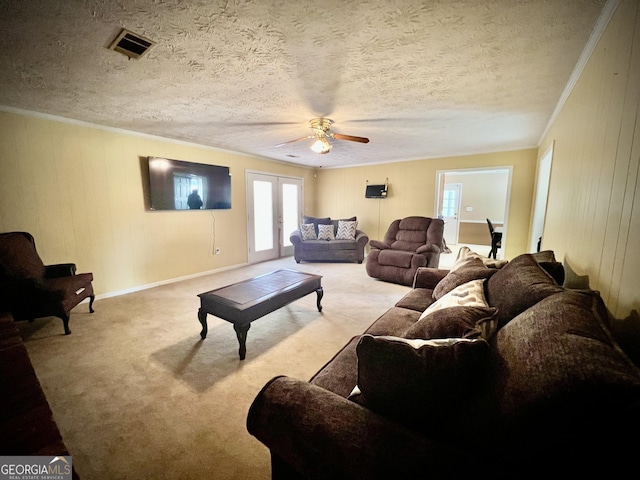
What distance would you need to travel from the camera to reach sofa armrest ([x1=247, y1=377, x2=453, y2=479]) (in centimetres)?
70

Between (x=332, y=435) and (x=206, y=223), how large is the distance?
454cm

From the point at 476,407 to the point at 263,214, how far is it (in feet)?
17.8

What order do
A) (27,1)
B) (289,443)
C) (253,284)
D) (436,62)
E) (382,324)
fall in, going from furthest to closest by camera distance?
(253,284) < (436,62) < (382,324) < (27,1) < (289,443)

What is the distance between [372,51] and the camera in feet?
5.80

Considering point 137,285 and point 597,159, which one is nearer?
point 597,159

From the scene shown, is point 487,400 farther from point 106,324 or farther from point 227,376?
point 106,324

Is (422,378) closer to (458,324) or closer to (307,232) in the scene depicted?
(458,324)

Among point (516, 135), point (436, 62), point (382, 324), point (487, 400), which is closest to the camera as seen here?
point (487, 400)

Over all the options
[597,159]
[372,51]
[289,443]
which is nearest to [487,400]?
[289,443]

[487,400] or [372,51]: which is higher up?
[372,51]

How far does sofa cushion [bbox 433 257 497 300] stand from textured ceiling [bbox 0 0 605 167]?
1496 mm

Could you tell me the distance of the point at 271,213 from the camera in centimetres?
596

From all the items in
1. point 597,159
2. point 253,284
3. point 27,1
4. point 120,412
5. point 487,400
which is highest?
point 27,1

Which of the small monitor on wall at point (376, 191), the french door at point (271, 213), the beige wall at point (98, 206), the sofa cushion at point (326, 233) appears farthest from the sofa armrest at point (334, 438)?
the small monitor on wall at point (376, 191)
